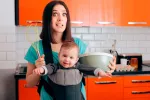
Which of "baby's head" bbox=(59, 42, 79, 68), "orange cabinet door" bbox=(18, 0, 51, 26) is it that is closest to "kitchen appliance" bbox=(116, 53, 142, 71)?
"orange cabinet door" bbox=(18, 0, 51, 26)

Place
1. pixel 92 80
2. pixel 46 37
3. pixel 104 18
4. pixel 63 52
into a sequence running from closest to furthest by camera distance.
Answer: pixel 63 52
pixel 46 37
pixel 92 80
pixel 104 18

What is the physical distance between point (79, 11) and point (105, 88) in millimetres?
877

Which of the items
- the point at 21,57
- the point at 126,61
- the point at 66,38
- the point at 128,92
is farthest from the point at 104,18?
the point at 66,38

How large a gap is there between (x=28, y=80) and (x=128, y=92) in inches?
60.6

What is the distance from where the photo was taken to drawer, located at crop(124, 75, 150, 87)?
2889 millimetres

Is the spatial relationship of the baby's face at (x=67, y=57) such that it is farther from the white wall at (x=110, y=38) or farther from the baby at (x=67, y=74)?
the white wall at (x=110, y=38)

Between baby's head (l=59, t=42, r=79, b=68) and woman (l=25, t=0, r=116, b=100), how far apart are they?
10 centimetres

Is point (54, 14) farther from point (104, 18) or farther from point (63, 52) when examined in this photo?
point (104, 18)

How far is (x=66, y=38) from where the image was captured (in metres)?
1.66

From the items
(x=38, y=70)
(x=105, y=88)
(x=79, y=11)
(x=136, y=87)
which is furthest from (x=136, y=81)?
(x=38, y=70)

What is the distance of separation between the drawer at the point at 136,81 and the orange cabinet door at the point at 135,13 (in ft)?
2.05

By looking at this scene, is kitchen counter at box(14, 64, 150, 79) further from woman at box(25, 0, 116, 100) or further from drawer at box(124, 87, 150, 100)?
woman at box(25, 0, 116, 100)

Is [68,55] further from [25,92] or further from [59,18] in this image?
[25,92]

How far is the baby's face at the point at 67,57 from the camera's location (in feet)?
4.92
